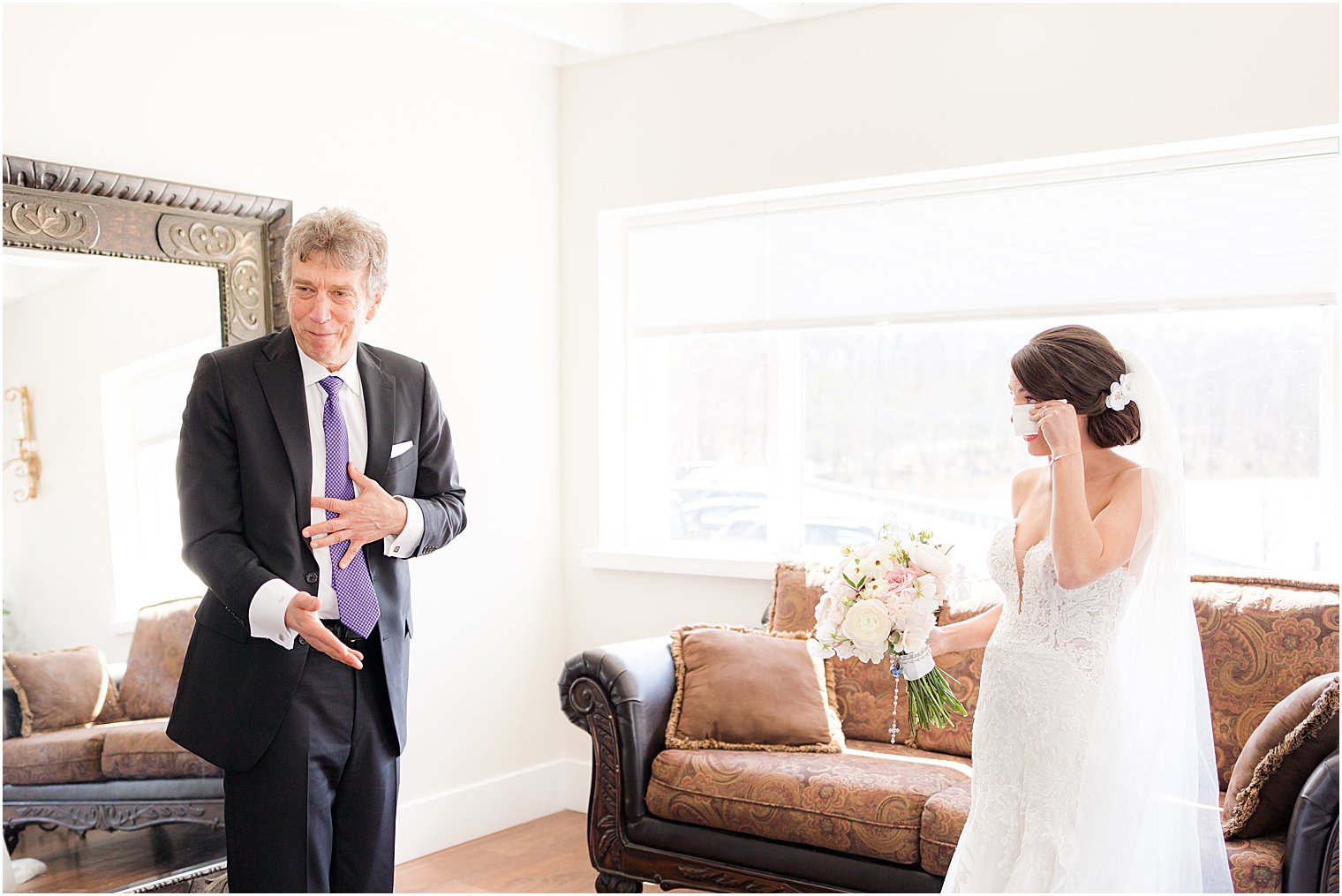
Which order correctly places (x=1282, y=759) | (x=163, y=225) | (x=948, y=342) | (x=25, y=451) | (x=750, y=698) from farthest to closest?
(x=948, y=342)
(x=750, y=698)
(x=163, y=225)
(x=25, y=451)
(x=1282, y=759)

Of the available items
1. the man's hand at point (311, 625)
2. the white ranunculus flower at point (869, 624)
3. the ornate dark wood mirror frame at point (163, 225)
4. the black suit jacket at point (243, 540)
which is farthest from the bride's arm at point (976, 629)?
the ornate dark wood mirror frame at point (163, 225)

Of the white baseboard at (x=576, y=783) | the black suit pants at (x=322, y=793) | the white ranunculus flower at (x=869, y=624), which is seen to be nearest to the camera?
the black suit pants at (x=322, y=793)

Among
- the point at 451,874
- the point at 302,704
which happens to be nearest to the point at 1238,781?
the point at 302,704

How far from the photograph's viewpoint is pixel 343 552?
2396 millimetres

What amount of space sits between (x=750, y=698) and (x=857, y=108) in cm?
203

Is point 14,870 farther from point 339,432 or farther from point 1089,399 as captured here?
point 1089,399

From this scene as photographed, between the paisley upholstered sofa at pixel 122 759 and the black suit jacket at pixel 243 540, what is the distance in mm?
1115

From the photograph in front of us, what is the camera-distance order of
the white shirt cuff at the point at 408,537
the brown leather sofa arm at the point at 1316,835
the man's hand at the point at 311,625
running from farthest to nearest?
the brown leather sofa arm at the point at 1316,835 < the white shirt cuff at the point at 408,537 < the man's hand at the point at 311,625

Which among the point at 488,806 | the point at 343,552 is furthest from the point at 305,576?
the point at 488,806

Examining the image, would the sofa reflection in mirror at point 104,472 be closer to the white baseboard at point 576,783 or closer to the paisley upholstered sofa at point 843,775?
the paisley upholstered sofa at point 843,775

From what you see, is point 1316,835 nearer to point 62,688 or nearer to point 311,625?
point 311,625

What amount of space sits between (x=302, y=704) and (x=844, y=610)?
1.10m

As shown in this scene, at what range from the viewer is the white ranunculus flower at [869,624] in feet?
8.30

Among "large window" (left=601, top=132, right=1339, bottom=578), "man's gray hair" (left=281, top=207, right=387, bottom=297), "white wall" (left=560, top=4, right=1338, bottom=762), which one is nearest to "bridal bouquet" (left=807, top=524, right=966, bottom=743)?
"man's gray hair" (left=281, top=207, right=387, bottom=297)
